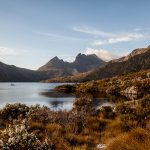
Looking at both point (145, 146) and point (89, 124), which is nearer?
point (145, 146)

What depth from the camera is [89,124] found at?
21.2m

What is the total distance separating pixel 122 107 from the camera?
2708 cm

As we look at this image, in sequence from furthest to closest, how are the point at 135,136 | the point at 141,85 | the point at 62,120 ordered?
the point at 141,85 → the point at 62,120 → the point at 135,136

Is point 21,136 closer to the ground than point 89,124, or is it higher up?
higher up

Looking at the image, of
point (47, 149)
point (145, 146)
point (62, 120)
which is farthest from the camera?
point (62, 120)

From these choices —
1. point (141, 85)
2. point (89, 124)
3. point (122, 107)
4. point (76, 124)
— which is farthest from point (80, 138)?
point (141, 85)

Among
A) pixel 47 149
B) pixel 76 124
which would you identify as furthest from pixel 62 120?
pixel 47 149

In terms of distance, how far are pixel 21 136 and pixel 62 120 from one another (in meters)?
10.5

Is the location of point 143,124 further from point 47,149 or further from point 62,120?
point 47,149

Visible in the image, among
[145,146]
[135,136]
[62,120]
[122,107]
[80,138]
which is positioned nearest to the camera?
[145,146]

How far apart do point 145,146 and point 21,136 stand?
14.3ft

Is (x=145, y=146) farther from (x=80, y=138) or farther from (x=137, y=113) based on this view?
(x=137, y=113)

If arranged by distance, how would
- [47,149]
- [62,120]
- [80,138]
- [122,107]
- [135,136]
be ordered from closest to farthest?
[47,149] → [135,136] → [80,138] → [62,120] → [122,107]

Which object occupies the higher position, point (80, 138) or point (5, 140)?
point (5, 140)
